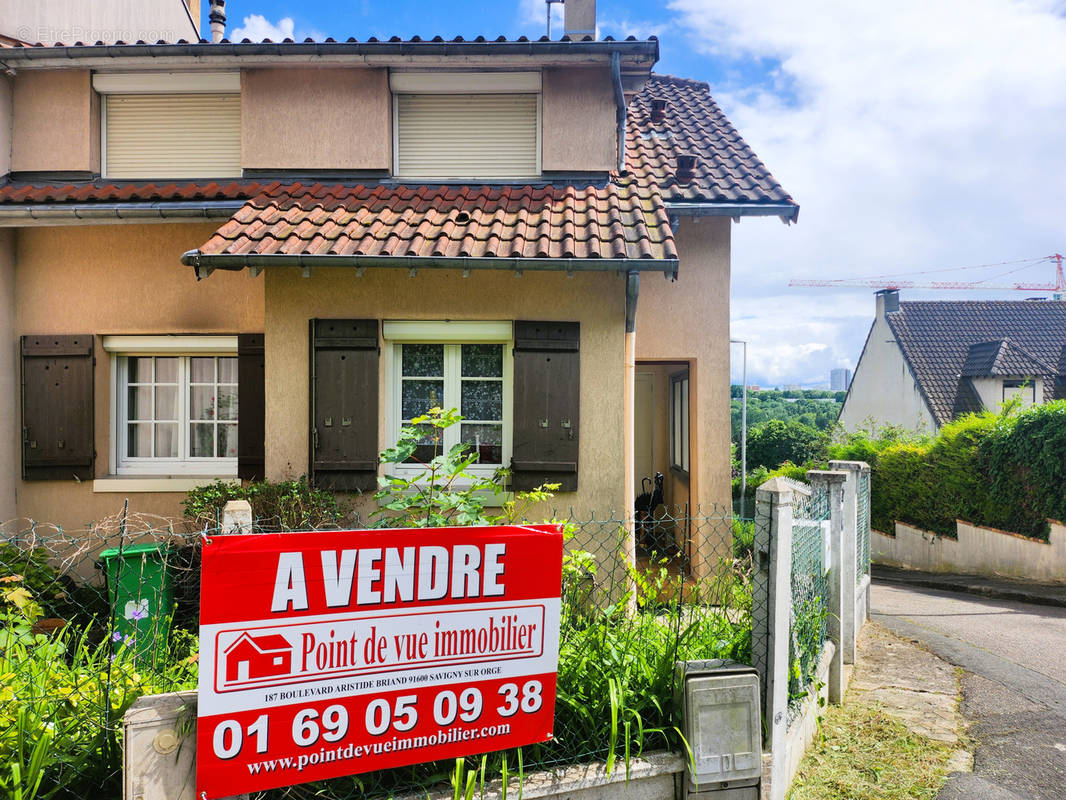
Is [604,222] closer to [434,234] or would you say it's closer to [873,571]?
[434,234]

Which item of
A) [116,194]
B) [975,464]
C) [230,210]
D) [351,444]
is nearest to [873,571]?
[975,464]

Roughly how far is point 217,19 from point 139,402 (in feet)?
20.0

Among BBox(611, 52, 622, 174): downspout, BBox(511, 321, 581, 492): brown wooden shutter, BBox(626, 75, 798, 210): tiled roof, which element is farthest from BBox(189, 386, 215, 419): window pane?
BBox(626, 75, 798, 210): tiled roof

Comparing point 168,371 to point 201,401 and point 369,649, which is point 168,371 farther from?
point 369,649

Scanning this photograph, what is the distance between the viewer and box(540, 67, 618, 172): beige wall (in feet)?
26.0

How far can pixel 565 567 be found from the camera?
414 cm

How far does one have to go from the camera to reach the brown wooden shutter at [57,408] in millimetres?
7566

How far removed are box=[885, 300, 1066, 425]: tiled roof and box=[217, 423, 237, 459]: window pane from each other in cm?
2095

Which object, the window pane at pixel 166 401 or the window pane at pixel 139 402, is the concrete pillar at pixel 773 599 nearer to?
the window pane at pixel 166 401

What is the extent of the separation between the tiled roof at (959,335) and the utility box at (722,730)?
21.8 metres

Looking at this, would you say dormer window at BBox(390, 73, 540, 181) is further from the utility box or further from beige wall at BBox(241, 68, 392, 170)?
the utility box

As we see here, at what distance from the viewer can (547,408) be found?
679 centimetres

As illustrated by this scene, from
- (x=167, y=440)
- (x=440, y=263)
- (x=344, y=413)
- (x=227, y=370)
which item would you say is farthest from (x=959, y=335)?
(x=167, y=440)

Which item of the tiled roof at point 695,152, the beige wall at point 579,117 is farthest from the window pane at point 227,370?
the tiled roof at point 695,152
